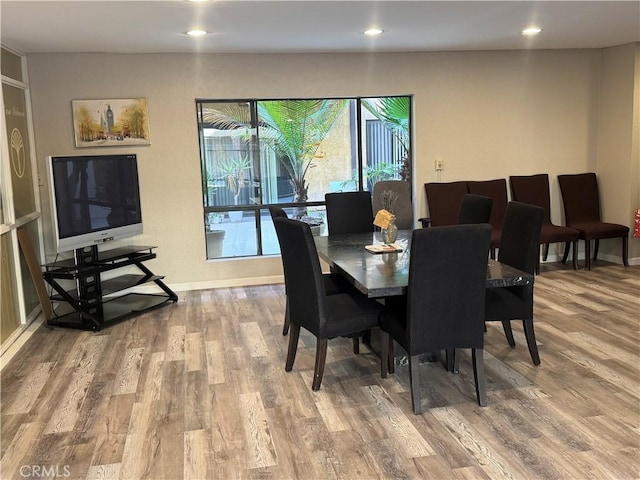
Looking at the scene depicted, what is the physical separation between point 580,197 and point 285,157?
3.22 meters

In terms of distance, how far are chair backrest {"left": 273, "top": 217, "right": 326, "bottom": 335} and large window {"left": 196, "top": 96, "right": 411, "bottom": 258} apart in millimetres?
2600

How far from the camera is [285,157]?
6.21 meters

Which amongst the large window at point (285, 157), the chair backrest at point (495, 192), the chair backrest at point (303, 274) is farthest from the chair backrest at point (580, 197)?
the chair backrest at point (303, 274)

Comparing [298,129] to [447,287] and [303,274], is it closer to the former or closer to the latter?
[303,274]

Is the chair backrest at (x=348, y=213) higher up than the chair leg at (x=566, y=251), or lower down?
higher up

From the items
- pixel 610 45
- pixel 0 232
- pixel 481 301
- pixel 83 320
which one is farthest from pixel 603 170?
pixel 0 232

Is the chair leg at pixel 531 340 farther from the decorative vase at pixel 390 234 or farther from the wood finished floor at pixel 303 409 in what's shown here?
the decorative vase at pixel 390 234

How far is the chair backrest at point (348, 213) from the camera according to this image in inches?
201

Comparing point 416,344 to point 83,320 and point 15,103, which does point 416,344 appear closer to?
point 83,320

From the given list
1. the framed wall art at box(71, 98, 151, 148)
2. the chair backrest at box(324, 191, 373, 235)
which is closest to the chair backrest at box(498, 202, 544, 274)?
the chair backrest at box(324, 191, 373, 235)

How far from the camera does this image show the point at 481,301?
3086 millimetres

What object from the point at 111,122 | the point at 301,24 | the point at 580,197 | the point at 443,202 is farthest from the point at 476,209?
the point at 111,122

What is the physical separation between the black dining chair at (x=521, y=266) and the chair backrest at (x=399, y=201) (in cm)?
187

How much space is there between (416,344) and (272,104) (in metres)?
3.69
